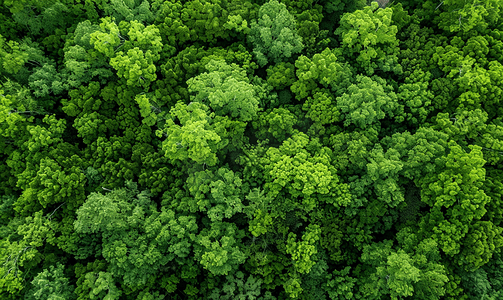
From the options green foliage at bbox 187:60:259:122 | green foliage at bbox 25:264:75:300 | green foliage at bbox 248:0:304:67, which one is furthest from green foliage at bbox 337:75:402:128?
green foliage at bbox 25:264:75:300

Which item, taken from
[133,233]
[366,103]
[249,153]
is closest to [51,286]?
[133,233]

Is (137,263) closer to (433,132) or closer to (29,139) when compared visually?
(29,139)

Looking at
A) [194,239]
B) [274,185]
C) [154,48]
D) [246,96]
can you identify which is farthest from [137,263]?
[154,48]

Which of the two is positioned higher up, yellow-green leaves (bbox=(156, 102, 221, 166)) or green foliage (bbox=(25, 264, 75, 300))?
yellow-green leaves (bbox=(156, 102, 221, 166))

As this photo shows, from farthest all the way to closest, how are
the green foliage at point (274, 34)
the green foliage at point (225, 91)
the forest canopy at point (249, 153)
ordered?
the green foliage at point (274, 34) → the green foliage at point (225, 91) → the forest canopy at point (249, 153)

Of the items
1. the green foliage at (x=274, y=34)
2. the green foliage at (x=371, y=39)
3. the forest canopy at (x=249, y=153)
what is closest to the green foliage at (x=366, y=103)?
the forest canopy at (x=249, y=153)

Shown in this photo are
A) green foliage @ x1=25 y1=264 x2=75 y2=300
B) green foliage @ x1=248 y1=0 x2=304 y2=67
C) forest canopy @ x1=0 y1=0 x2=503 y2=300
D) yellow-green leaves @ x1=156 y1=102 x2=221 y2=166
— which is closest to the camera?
yellow-green leaves @ x1=156 y1=102 x2=221 y2=166

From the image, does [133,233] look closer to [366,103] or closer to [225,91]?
[225,91]

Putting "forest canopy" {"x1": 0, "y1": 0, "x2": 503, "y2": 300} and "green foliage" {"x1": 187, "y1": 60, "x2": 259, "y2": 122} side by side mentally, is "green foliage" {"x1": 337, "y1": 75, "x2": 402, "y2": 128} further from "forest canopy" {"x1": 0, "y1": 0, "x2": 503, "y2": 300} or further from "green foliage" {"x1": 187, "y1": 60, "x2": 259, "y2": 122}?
Result: "green foliage" {"x1": 187, "y1": 60, "x2": 259, "y2": 122}

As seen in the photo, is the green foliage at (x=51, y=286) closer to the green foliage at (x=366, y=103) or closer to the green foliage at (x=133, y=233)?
the green foliage at (x=133, y=233)
